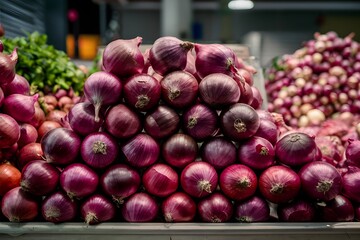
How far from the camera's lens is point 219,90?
5.09 feet

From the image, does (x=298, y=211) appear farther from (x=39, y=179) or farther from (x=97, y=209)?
(x=39, y=179)

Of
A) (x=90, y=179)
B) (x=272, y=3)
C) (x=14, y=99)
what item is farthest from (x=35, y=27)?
(x=272, y=3)

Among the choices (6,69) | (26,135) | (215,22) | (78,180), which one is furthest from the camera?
(215,22)

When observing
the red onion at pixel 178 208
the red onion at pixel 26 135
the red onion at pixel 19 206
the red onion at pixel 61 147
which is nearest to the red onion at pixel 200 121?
the red onion at pixel 178 208

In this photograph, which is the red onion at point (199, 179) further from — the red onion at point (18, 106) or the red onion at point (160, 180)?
the red onion at point (18, 106)

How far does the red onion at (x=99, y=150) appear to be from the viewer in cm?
150

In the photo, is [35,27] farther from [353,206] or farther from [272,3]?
[272,3]

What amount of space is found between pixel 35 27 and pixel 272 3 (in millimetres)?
6028

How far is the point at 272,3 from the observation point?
8.26 m

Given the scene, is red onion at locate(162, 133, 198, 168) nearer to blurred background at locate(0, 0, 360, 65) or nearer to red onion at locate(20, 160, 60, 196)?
red onion at locate(20, 160, 60, 196)

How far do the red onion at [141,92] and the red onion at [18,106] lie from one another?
586 mm

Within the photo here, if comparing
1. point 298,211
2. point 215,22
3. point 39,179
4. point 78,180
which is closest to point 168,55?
point 78,180

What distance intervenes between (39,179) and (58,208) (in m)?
0.15

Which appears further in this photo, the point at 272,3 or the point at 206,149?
the point at 272,3
